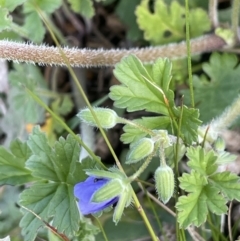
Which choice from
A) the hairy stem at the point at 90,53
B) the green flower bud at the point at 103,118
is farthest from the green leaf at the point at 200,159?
the hairy stem at the point at 90,53

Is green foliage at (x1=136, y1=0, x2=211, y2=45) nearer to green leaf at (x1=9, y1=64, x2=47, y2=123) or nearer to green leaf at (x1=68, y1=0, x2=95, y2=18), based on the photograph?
green leaf at (x1=68, y1=0, x2=95, y2=18)

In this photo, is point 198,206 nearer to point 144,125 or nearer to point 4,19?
point 144,125

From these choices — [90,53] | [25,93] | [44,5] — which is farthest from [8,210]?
[44,5]

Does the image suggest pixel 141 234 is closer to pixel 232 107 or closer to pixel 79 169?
pixel 79 169

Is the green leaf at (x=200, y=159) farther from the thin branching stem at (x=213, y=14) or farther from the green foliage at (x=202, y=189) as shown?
the thin branching stem at (x=213, y=14)

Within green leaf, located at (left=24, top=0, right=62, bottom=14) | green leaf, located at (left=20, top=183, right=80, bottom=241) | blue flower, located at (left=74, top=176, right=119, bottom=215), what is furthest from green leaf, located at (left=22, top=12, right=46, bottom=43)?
blue flower, located at (left=74, top=176, right=119, bottom=215)

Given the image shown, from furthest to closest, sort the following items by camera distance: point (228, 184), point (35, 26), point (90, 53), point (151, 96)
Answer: point (35, 26) → point (90, 53) → point (151, 96) → point (228, 184)
